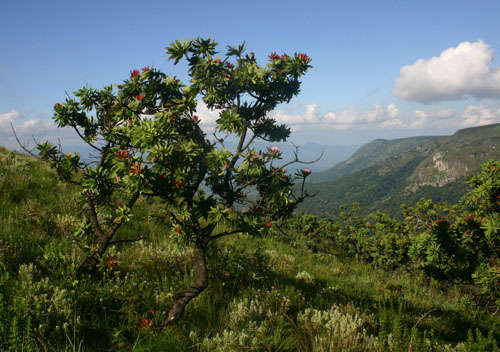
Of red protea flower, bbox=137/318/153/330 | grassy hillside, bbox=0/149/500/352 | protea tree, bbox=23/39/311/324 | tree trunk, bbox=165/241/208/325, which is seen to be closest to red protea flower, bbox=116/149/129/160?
protea tree, bbox=23/39/311/324

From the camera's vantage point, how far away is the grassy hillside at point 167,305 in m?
3.14

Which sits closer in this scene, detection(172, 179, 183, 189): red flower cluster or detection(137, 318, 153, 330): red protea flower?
detection(172, 179, 183, 189): red flower cluster

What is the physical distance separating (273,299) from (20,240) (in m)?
4.98

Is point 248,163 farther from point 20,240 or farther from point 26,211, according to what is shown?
point 26,211

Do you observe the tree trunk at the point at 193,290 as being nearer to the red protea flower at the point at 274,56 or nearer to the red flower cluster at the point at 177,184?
the red flower cluster at the point at 177,184

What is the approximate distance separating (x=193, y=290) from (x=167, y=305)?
2.65ft

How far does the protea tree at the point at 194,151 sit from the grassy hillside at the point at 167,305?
491 mm

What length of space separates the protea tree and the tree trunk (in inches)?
0.5

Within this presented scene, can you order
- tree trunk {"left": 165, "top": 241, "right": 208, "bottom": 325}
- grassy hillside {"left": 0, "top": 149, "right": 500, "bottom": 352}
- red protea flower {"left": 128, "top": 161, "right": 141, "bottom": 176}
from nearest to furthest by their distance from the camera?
1. red protea flower {"left": 128, "top": 161, "right": 141, "bottom": 176}
2. grassy hillside {"left": 0, "top": 149, "right": 500, "bottom": 352}
3. tree trunk {"left": 165, "top": 241, "right": 208, "bottom": 325}

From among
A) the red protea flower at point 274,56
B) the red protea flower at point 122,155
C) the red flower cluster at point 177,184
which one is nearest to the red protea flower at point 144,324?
the red flower cluster at point 177,184

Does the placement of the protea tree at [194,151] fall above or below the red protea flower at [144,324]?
above

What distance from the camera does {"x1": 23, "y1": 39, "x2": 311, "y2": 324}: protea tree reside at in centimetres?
306

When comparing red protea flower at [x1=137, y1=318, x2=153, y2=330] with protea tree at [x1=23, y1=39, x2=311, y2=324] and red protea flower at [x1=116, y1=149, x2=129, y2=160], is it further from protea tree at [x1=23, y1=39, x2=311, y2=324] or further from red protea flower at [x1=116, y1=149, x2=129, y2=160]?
red protea flower at [x1=116, y1=149, x2=129, y2=160]

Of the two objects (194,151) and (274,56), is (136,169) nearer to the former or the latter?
(194,151)
